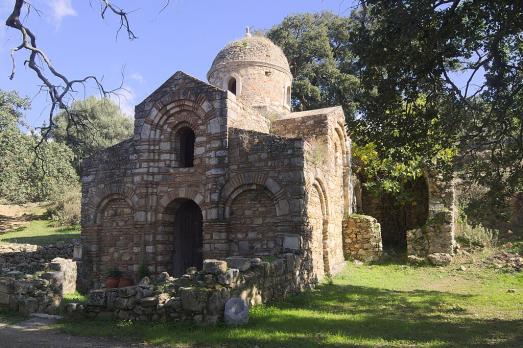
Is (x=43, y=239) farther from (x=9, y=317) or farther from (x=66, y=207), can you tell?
(x=9, y=317)

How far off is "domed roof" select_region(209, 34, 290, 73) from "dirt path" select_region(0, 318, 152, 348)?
44.3 feet

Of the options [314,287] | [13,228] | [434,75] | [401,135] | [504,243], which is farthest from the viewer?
[13,228]

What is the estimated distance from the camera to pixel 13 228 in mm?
27797

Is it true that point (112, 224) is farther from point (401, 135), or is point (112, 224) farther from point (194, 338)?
point (401, 135)

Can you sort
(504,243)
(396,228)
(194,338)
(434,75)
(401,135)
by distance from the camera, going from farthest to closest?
1. (396,228)
2. (504,243)
3. (401,135)
4. (434,75)
5. (194,338)

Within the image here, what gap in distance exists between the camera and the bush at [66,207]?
90.6 feet

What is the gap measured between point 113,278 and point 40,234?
14830mm

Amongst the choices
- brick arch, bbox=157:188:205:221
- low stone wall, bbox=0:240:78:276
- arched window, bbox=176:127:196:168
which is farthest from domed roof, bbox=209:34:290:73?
low stone wall, bbox=0:240:78:276

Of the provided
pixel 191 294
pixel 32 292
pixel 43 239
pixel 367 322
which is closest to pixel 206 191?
pixel 32 292

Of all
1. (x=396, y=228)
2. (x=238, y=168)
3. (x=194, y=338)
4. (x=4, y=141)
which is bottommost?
(x=194, y=338)

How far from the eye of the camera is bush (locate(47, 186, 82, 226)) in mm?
27609

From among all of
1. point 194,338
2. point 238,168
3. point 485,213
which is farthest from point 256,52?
point 194,338

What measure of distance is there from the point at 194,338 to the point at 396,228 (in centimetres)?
1665

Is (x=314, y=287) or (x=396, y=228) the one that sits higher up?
(x=396, y=228)
